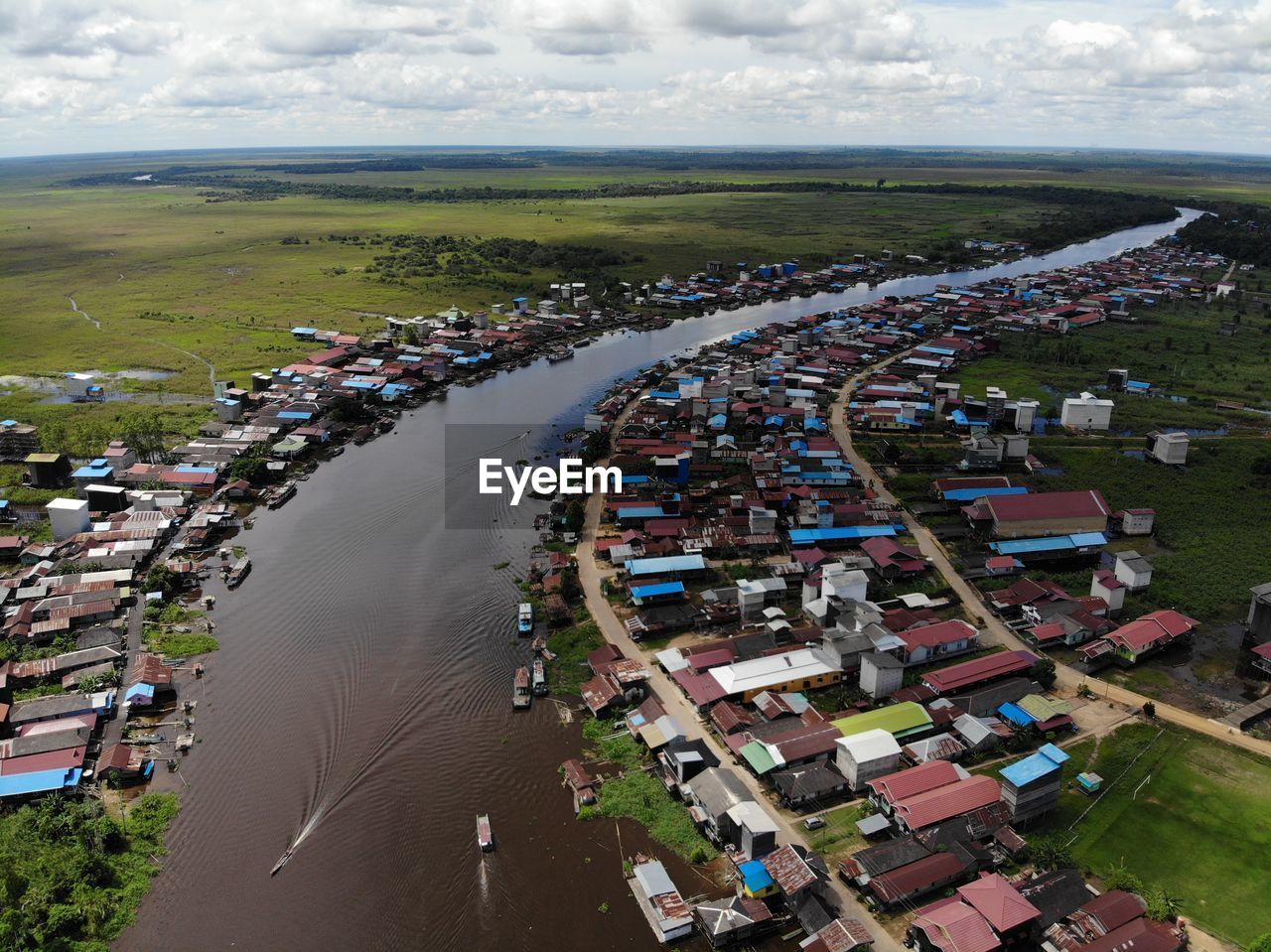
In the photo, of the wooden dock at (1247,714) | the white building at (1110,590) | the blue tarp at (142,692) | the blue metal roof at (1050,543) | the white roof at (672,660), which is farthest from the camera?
the blue metal roof at (1050,543)

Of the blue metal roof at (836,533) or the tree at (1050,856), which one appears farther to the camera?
the blue metal roof at (836,533)

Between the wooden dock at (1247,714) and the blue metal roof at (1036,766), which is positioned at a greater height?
the blue metal roof at (1036,766)

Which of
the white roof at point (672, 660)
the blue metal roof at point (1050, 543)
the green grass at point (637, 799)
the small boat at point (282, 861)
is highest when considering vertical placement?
the blue metal roof at point (1050, 543)

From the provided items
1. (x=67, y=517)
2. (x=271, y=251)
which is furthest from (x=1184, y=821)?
(x=271, y=251)

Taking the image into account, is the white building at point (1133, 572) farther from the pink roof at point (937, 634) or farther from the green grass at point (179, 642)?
the green grass at point (179, 642)

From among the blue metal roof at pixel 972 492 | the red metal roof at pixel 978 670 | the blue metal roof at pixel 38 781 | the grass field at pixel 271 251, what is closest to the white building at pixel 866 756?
the red metal roof at pixel 978 670

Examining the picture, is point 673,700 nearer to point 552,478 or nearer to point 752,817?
point 752,817

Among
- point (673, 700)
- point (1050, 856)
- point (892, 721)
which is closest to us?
point (1050, 856)

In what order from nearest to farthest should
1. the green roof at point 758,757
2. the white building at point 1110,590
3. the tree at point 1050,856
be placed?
the tree at point 1050,856
the green roof at point 758,757
the white building at point 1110,590
